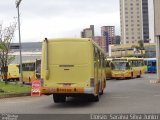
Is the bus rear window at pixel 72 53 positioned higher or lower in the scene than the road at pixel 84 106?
higher

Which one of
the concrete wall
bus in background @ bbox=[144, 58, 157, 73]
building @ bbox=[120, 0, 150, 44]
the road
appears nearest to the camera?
the road

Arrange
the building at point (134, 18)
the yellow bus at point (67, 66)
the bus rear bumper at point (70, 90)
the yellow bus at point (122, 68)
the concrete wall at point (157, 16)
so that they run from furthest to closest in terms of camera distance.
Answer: the building at point (134, 18) < the yellow bus at point (122, 68) < the concrete wall at point (157, 16) < the yellow bus at point (67, 66) < the bus rear bumper at point (70, 90)

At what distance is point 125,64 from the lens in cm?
5266

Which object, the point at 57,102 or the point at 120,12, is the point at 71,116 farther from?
the point at 120,12

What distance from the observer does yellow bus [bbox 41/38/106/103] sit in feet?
64.5

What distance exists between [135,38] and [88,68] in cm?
17364

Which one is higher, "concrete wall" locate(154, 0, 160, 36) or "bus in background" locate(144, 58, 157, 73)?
"concrete wall" locate(154, 0, 160, 36)

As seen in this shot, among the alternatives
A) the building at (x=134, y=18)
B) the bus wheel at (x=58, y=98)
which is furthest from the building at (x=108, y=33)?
the bus wheel at (x=58, y=98)

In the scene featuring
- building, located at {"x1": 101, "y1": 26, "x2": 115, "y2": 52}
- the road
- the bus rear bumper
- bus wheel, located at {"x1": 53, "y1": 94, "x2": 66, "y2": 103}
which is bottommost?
the road

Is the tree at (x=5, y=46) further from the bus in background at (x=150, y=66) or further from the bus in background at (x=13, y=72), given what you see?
the bus in background at (x=150, y=66)

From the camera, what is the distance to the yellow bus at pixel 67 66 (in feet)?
64.5

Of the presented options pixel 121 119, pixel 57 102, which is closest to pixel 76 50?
pixel 57 102

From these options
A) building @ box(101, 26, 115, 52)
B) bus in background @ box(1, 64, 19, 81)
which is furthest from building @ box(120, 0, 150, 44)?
bus in background @ box(1, 64, 19, 81)

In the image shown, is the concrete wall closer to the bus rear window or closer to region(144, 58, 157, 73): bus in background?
the bus rear window
